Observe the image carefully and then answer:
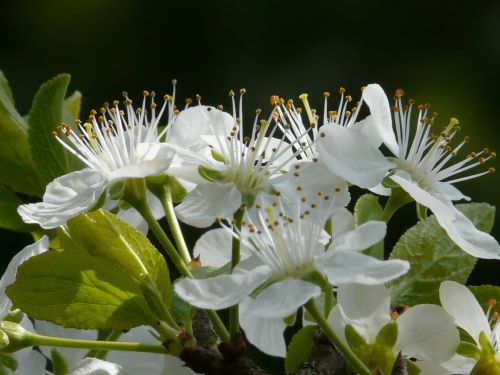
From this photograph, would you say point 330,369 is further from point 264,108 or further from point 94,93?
point 94,93

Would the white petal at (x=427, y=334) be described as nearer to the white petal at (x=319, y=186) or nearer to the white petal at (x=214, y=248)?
the white petal at (x=319, y=186)

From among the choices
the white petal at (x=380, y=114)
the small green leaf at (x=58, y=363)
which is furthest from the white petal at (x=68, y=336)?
the white petal at (x=380, y=114)

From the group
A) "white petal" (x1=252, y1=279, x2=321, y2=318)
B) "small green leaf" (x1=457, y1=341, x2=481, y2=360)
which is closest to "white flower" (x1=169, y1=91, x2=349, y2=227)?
"white petal" (x1=252, y1=279, x2=321, y2=318)

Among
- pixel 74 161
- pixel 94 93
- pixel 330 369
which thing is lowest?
pixel 94 93

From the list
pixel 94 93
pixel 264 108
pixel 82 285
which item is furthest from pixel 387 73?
pixel 82 285

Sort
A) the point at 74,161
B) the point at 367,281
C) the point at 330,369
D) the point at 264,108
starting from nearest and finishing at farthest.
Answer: the point at 367,281 → the point at 330,369 → the point at 74,161 → the point at 264,108

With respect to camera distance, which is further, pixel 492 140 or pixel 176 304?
pixel 492 140

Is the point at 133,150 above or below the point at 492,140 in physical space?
above
